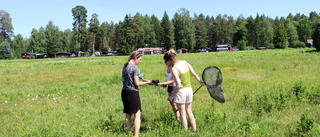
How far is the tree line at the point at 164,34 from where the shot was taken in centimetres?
7494

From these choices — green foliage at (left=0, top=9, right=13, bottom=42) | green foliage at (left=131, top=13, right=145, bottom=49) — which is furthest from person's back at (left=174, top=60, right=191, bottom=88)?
green foliage at (left=0, top=9, right=13, bottom=42)

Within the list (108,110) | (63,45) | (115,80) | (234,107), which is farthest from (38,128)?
(63,45)

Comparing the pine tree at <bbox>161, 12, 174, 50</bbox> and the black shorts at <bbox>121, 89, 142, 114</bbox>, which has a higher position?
the pine tree at <bbox>161, 12, 174, 50</bbox>

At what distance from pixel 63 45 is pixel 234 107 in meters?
116

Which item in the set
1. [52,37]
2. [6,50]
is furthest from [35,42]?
[6,50]

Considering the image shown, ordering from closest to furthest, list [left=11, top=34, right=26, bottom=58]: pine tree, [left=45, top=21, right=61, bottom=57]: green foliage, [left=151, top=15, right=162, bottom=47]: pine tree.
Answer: [left=45, top=21, right=61, bottom=57]: green foliage < [left=11, top=34, right=26, bottom=58]: pine tree < [left=151, top=15, right=162, bottom=47]: pine tree

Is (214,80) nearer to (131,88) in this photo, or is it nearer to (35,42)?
(131,88)

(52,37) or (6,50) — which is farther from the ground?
(52,37)

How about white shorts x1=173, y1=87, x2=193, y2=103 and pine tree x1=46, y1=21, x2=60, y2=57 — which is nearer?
white shorts x1=173, y1=87, x2=193, y2=103

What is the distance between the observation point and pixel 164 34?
85.2 metres

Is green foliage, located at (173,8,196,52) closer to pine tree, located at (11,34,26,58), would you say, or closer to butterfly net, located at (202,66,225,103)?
butterfly net, located at (202,66,225,103)

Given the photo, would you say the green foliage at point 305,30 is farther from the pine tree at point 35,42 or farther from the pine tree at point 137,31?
the pine tree at point 35,42

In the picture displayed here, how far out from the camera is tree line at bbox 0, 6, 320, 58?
246 feet

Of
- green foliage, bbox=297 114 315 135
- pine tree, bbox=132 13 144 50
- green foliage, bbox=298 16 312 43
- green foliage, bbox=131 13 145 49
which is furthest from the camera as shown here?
green foliage, bbox=298 16 312 43
